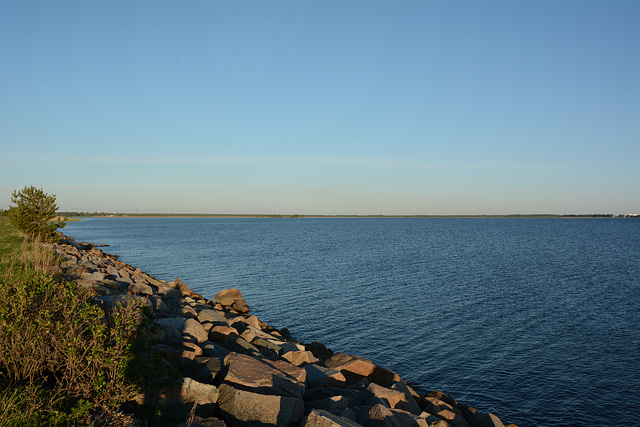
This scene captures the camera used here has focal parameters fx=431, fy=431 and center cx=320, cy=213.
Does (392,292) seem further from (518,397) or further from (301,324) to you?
(518,397)

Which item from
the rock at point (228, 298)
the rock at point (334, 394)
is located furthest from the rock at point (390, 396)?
the rock at point (228, 298)

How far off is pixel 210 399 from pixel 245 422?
→ 0.94 m

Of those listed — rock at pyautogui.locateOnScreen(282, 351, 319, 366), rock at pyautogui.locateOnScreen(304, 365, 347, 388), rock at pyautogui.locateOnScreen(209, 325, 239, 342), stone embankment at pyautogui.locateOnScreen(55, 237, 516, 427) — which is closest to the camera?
stone embankment at pyautogui.locateOnScreen(55, 237, 516, 427)

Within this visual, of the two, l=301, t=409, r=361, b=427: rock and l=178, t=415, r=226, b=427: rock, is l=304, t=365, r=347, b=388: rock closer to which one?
l=301, t=409, r=361, b=427: rock

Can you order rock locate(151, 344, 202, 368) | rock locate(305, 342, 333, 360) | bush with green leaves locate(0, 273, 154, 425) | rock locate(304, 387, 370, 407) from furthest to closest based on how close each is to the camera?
rock locate(305, 342, 333, 360) < rock locate(304, 387, 370, 407) < rock locate(151, 344, 202, 368) < bush with green leaves locate(0, 273, 154, 425)

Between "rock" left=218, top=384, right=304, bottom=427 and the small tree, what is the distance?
32.1 meters

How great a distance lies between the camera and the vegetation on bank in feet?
24.9

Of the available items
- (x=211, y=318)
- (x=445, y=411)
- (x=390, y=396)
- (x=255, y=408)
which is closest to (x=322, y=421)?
(x=255, y=408)

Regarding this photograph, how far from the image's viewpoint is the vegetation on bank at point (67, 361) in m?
7.60

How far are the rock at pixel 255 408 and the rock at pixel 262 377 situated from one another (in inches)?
30.6

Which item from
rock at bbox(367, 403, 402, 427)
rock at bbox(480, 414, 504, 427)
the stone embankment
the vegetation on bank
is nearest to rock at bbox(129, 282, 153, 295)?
the stone embankment

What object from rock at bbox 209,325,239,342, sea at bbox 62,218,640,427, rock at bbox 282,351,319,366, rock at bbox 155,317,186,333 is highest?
rock at bbox 155,317,186,333

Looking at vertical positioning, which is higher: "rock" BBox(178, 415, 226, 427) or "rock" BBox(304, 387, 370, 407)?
"rock" BBox(178, 415, 226, 427)

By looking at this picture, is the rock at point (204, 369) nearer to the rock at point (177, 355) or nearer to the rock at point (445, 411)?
the rock at point (177, 355)
